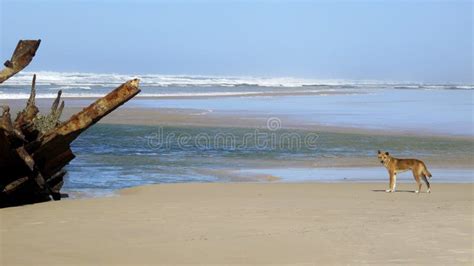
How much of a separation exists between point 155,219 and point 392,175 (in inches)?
196

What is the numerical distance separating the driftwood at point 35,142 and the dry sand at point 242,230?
1.06 feet

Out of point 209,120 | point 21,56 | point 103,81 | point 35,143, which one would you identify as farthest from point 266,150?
point 103,81

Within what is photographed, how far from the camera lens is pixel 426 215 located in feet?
28.4

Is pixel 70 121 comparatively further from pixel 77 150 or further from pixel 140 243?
pixel 77 150

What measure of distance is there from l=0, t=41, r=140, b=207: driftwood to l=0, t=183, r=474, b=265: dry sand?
12.7 inches

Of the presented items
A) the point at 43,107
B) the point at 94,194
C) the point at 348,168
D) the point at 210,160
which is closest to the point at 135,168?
the point at 210,160

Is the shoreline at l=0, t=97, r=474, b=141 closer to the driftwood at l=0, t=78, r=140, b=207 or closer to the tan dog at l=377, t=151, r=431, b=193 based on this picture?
the tan dog at l=377, t=151, r=431, b=193

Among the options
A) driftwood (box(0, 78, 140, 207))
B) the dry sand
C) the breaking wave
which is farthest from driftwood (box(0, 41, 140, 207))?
the breaking wave

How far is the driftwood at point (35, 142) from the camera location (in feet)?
29.5

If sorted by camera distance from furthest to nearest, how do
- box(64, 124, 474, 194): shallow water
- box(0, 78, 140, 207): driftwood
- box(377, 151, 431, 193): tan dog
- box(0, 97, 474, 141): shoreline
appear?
box(0, 97, 474, 141): shoreline < box(64, 124, 474, 194): shallow water < box(377, 151, 431, 193): tan dog < box(0, 78, 140, 207): driftwood

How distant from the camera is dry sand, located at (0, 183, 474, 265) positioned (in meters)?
6.49

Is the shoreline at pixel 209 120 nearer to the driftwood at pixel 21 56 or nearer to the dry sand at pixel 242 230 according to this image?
the dry sand at pixel 242 230

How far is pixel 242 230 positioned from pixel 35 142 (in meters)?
3.14

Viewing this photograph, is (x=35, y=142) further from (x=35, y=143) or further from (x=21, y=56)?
(x=21, y=56)
